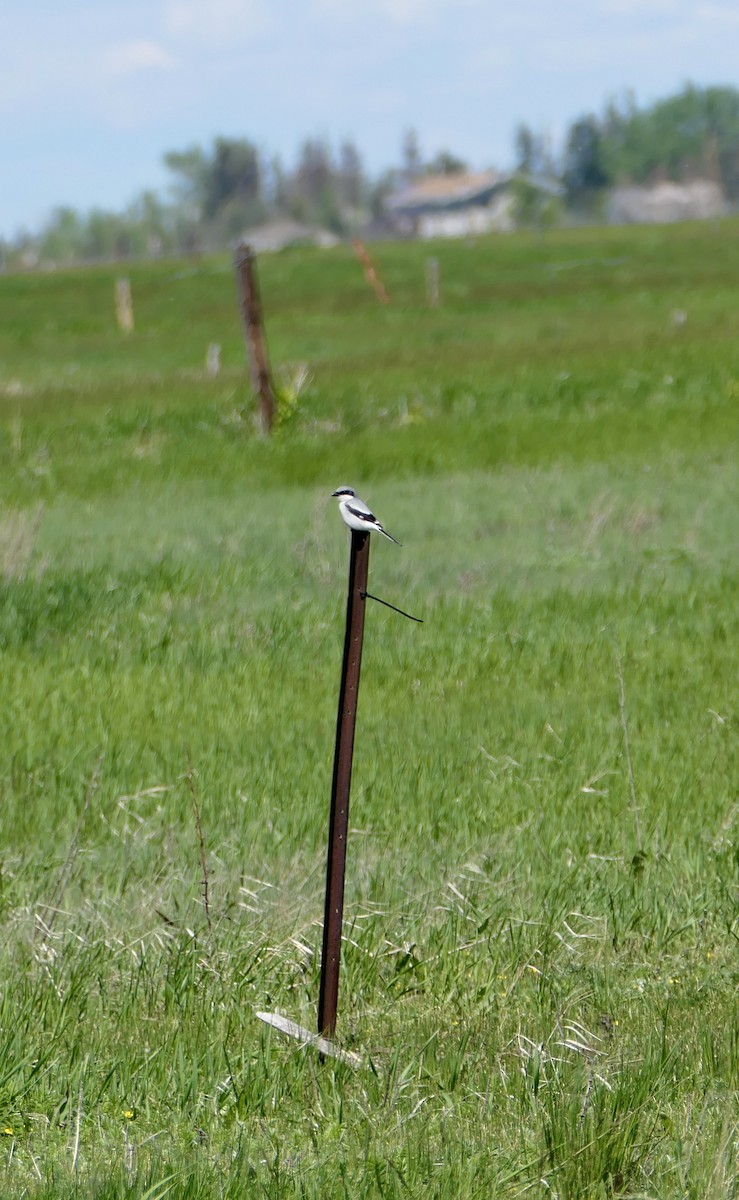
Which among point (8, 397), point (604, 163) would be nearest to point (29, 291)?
point (8, 397)

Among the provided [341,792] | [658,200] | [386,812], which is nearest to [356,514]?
[341,792]

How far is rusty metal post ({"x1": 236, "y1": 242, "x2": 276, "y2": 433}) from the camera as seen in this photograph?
2062 centimetres

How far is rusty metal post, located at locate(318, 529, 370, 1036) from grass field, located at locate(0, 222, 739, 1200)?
7.8 inches

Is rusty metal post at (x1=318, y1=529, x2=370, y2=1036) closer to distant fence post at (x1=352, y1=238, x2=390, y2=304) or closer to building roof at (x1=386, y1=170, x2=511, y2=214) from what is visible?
distant fence post at (x1=352, y1=238, x2=390, y2=304)

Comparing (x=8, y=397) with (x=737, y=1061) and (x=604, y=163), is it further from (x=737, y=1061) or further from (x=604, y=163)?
(x=604, y=163)

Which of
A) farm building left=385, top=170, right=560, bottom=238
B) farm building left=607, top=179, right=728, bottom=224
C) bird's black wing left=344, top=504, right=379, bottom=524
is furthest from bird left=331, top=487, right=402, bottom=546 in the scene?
farm building left=385, top=170, right=560, bottom=238

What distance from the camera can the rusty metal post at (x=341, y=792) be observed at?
14.5 ft

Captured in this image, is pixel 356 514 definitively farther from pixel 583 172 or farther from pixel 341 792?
pixel 583 172

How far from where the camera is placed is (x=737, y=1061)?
421 cm

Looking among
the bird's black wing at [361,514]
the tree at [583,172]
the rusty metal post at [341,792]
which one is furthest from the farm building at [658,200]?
the bird's black wing at [361,514]

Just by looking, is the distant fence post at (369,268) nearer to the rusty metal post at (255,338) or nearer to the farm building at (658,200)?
the rusty metal post at (255,338)

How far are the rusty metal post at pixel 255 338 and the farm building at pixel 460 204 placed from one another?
412ft

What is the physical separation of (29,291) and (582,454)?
51.4m

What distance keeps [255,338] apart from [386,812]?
14556 millimetres
